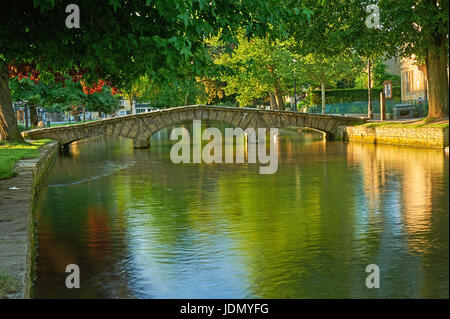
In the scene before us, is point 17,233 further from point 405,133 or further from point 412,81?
point 412,81

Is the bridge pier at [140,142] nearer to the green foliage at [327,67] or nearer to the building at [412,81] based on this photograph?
the green foliage at [327,67]

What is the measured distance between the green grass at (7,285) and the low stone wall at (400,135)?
24.9 m

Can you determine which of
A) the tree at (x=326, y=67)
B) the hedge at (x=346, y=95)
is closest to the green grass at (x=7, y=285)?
the tree at (x=326, y=67)

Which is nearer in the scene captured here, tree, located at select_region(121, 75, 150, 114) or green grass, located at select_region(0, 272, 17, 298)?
green grass, located at select_region(0, 272, 17, 298)

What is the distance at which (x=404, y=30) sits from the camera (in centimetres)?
3180

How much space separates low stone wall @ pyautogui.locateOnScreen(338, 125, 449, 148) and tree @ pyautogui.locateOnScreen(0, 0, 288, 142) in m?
18.5

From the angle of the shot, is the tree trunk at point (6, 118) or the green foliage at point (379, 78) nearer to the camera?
the tree trunk at point (6, 118)

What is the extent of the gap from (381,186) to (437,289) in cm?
1100

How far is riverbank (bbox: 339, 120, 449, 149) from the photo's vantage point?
1185 inches

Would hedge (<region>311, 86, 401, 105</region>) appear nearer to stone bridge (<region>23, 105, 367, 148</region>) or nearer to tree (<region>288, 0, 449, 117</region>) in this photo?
stone bridge (<region>23, 105, 367, 148</region>)

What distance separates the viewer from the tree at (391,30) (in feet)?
102

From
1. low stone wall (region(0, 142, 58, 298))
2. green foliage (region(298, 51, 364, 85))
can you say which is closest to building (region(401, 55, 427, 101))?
green foliage (region(298, 51, 364, 85))

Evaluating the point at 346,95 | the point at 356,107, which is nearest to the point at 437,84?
the point at 356,107

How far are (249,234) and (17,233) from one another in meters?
4.42
